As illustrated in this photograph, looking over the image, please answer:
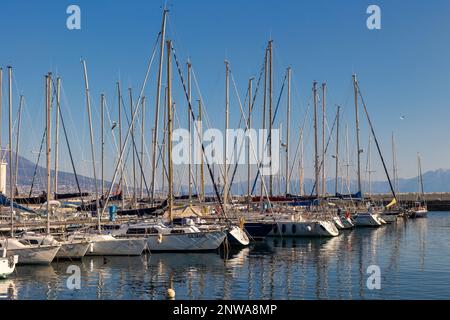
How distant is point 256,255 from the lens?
39.5 metres

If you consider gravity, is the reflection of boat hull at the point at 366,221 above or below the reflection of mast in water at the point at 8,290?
above

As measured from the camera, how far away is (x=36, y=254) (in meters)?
34.1

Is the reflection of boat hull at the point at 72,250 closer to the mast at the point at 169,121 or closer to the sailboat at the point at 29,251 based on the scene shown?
the sailboat at the point at 29,251

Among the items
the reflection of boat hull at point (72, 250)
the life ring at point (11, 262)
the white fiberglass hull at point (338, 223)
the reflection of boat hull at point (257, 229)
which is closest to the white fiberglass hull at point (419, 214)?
the white fiberglass hull at point (338, 223)

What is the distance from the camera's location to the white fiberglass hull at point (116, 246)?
38.6m

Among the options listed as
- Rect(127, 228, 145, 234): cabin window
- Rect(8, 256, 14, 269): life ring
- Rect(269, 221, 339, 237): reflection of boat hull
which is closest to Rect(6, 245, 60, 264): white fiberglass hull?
Rect(8, 256, 14, 269): life ring

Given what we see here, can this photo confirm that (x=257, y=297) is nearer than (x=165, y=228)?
Yes

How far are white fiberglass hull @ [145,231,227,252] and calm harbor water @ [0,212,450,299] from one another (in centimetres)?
78

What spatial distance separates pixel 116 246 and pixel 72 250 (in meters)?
3.31

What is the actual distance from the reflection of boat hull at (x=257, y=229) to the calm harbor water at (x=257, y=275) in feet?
12.4

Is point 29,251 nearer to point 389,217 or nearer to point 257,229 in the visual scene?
point 257,229
